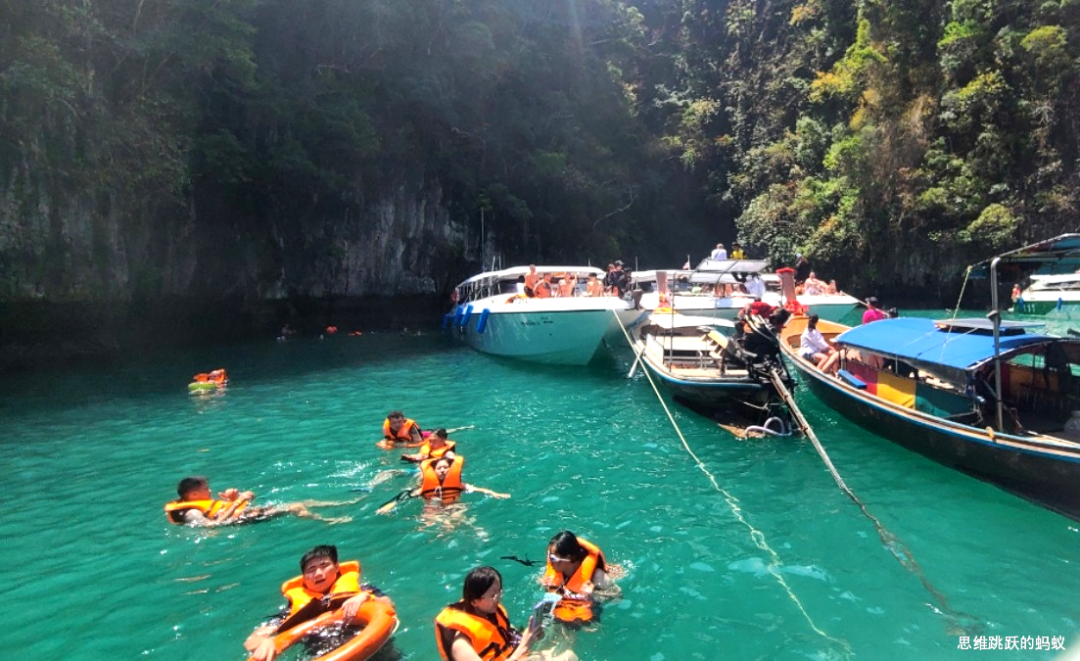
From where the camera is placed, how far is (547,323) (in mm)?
16281

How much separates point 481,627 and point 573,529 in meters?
2.74

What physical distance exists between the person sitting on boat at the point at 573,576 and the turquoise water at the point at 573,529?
0.20 m

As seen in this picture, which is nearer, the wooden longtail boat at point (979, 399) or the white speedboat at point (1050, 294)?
the wooden longtail boat at point (979, 399)

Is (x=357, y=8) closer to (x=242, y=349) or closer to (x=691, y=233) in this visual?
(x=242, y=349)

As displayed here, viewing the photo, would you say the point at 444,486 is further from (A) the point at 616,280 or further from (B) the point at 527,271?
(A) the point at 616,280

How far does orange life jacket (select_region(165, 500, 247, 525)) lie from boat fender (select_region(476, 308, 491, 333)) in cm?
1150

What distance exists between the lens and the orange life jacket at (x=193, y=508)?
22.4ft

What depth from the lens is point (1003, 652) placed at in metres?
4.65

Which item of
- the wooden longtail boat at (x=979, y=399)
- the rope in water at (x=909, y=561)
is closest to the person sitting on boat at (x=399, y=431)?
the rope in water at (x=909, y=561)

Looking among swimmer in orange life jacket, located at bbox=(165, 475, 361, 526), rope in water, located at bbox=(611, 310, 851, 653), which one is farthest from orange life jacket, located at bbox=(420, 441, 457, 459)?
rope in water, located at bbox=(611, 310, 851, 653)

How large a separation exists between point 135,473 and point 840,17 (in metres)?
38.0

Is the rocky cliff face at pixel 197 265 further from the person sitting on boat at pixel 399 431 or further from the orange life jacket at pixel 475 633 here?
the orange life jacket at pixel 475 633

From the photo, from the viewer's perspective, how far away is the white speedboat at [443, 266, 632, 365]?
15.8 metres

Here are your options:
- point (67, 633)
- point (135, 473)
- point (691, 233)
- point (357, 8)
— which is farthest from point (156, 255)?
point (691, 233)
